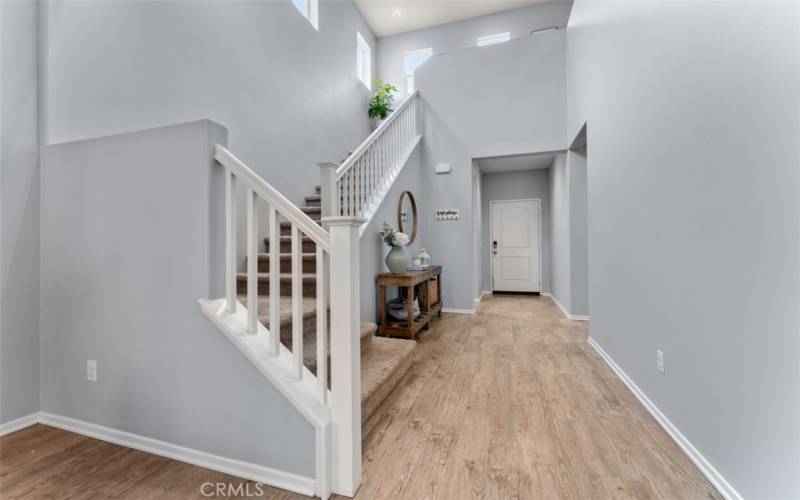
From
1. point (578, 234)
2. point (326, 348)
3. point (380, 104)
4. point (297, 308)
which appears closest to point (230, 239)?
point (297, 308)

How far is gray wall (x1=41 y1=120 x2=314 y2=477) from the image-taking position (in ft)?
4.83

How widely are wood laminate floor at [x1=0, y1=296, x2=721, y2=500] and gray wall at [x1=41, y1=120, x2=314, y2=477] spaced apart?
0.18 meters

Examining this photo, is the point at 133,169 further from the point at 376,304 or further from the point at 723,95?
the point at 723,95

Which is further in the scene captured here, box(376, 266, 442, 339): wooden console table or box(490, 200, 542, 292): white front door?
box(490, 200, 542, 292): white front door

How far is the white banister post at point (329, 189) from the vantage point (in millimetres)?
2717

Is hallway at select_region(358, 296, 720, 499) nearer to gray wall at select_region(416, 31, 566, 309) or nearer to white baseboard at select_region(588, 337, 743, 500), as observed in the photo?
white baseboard at select_region(588, 337, 743, 500)

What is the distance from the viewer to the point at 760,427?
1147 mm

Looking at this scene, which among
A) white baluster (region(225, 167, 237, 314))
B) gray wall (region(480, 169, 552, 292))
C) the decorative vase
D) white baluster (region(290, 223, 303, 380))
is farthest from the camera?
gray wall (region(480, 169, 552, 292))

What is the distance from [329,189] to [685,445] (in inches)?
105

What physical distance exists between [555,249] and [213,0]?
5.62m

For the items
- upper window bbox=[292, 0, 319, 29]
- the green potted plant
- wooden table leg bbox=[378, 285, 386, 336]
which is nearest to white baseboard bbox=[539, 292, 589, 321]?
wooden table leg bbox=[378, 285, 386, 336]

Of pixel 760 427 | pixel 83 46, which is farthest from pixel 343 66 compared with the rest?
pixel 760 427

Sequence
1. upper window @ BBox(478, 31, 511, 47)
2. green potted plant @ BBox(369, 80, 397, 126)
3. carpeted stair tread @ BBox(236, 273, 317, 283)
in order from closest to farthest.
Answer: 1. carpeted stair tread @ BBox(236, 273, 317, 283)
2. green potted plant @ BBox(369, 80, 397, 126)
3. upper window @ BBox(478, 31, 511, 47)

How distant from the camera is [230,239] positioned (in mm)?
1587
